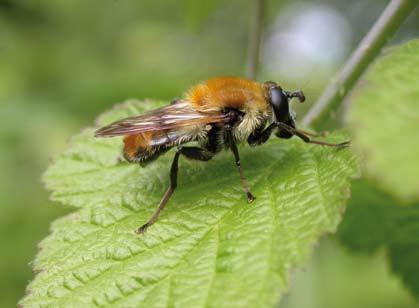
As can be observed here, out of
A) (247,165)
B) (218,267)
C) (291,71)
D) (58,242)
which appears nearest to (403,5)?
(247,165)

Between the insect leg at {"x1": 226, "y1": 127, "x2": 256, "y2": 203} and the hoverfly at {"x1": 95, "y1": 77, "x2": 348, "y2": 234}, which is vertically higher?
the hoverfly at {"x1": 95, "y1": 77, "x2": 348, "y2": 234}

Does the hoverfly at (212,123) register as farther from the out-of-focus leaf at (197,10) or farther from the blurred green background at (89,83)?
the out-of-focus leaf at (197,10)

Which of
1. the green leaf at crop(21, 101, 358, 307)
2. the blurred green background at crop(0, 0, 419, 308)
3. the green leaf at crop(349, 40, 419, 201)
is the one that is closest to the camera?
the green leaf at crop(349, 40, 419, 201)

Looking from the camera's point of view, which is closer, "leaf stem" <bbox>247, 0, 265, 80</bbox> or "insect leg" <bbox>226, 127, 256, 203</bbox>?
"insect leg" <bbox>226, 127, 256, 203</bbox>

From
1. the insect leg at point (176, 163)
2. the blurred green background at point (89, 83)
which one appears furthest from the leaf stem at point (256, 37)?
the insect leg at point (176, 163)

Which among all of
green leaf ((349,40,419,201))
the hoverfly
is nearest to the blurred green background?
the hoverfly

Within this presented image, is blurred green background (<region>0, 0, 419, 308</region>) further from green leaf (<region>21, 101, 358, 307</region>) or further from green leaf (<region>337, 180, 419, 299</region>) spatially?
green leaf (<region>21, 101, 358, 307</region>)

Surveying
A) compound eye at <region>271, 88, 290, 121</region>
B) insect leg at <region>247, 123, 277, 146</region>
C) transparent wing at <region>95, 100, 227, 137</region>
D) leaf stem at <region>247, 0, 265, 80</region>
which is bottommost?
insect leg at <region>247, 123, 277, 146</region>
